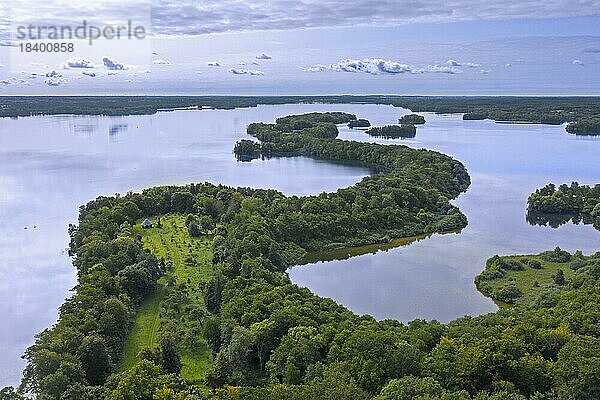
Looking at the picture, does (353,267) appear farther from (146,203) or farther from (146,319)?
(146,203)

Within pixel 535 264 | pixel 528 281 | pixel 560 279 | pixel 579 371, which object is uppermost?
pixel 579 371

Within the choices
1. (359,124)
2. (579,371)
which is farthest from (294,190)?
(359,124)

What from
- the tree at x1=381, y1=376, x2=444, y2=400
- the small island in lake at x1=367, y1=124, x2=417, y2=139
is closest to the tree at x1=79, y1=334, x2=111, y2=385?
the tree at x1=381, y1=376, x2=444, y2=400

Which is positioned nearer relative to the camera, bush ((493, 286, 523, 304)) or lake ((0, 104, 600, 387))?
bush ((493, 286, 523, 304))

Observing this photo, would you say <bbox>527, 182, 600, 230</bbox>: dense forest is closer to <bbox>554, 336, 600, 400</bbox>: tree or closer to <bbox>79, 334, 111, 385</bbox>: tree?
<bbox>554, 336, 600, 400</bbox>: tree

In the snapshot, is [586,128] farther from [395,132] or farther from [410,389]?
[410,389]

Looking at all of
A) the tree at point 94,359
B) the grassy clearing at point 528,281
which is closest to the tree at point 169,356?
the tree at point 94,359
